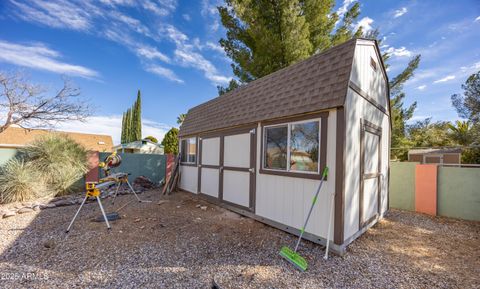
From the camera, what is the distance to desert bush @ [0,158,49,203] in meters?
5.79

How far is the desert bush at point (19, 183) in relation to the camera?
579 centimetres

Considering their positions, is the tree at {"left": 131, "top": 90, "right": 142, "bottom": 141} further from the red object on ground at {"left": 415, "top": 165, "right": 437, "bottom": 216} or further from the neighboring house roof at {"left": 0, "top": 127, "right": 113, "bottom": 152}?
the red object on ground at {"left": 415, "top": 165, "right": 437, "bottom": 216}

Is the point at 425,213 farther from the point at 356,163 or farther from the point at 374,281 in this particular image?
the point at 374,281

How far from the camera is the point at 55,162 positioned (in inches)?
272

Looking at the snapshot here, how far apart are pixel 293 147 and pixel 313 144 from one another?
391 mm

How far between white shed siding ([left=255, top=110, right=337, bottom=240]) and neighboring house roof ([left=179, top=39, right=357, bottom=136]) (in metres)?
0.36

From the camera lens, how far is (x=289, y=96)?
3922mm

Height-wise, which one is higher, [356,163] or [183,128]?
[183,128]

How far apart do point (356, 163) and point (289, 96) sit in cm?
169

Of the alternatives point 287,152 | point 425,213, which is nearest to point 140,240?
point 287,152

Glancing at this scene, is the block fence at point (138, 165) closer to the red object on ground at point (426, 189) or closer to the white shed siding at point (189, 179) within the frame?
the white shed siding at point (189, 179)

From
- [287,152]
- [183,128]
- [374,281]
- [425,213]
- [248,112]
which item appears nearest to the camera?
[374,281]

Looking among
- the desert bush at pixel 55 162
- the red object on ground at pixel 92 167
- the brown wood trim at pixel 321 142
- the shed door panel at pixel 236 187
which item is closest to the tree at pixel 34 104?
the desert bush at pixel 55 162

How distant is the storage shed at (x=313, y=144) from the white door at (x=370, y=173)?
0.06 feet
